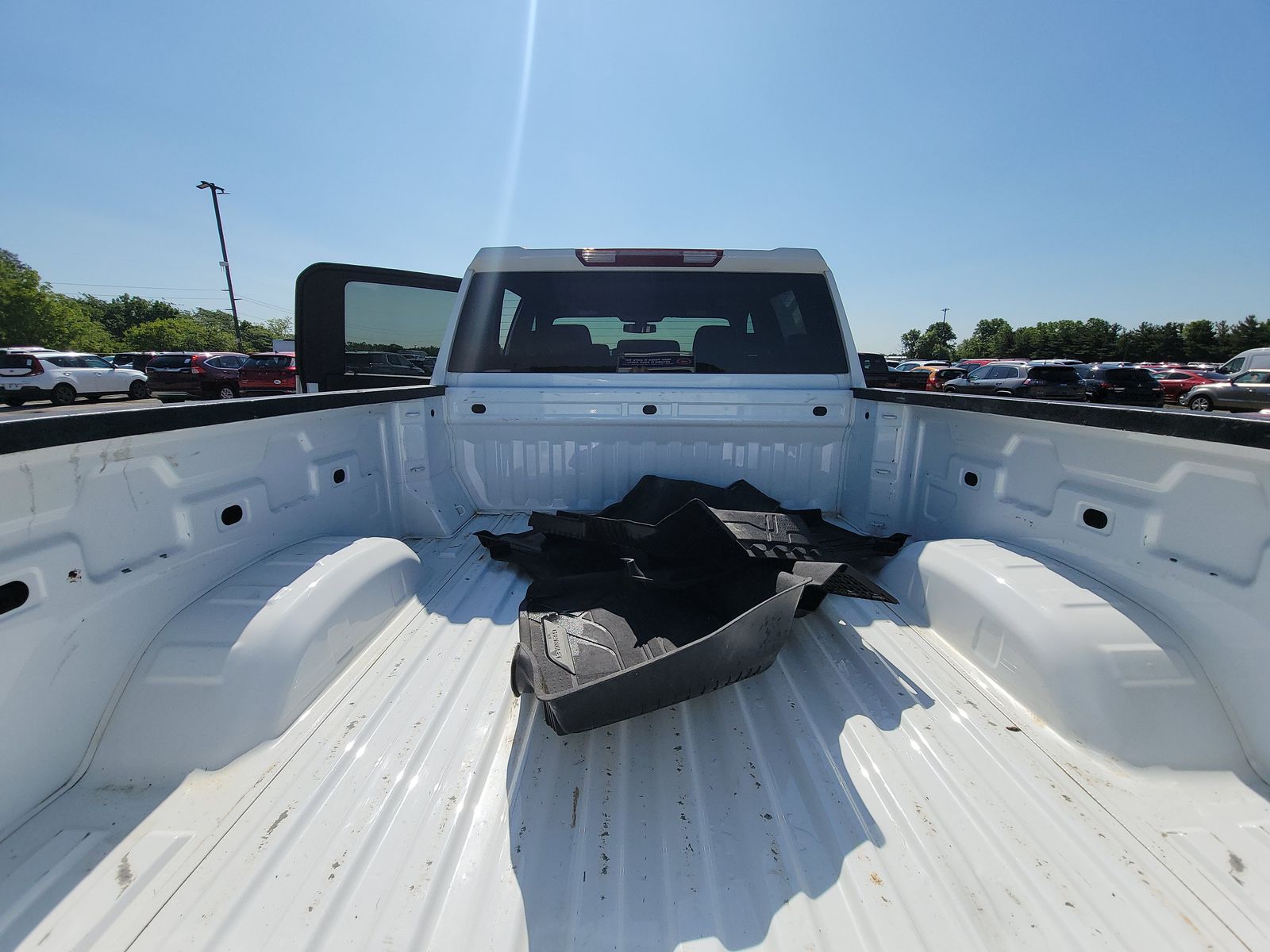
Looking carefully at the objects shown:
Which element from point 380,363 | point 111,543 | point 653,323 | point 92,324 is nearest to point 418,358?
point 380,363

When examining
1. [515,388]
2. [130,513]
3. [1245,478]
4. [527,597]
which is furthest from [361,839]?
[1245,478]

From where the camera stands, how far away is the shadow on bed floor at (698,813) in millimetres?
927

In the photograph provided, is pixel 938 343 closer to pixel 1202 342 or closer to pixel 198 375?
pixel 1202 342

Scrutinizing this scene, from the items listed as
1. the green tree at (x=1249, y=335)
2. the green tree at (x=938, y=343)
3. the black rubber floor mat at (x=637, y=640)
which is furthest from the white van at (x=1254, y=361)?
the green tree at (x=938, y=343)

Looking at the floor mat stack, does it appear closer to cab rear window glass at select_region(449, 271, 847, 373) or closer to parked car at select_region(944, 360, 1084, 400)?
cab rear window glass at select_region(449, 271, 847, 373)

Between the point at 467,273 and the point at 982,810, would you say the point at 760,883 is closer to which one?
the point at 982,810

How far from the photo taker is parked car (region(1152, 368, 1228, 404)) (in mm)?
21703

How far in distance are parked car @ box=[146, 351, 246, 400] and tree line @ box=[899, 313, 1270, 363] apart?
62228 mm

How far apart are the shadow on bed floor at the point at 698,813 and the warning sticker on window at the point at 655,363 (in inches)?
65.9

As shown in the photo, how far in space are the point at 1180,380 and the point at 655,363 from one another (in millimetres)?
32865

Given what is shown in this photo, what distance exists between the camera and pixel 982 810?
43.8 inches

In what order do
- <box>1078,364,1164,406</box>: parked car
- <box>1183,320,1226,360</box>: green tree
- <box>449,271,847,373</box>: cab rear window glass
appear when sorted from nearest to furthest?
<box>449,271,847,373</box>: cab rear window glass < <box>1078,364,1164,406</box>: parked car < <box>1183,320,1226,360</box>: green tree

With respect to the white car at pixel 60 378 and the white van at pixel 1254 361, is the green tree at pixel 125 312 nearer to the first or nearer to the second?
the white car at pixel 60 378

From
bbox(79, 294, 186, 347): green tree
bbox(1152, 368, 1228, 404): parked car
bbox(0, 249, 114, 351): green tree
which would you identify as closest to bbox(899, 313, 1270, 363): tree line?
bbox(1152, 368, 1228, 404): parked car
